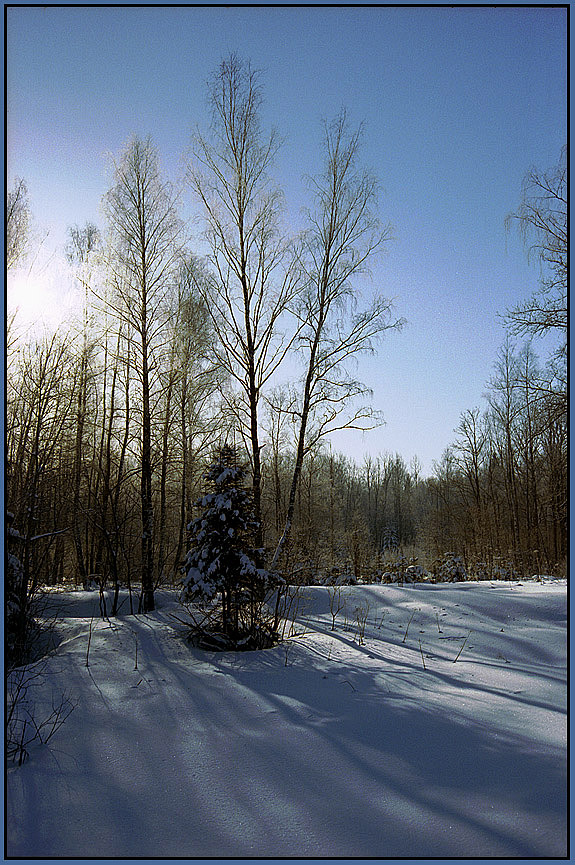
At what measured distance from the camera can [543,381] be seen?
8453mm

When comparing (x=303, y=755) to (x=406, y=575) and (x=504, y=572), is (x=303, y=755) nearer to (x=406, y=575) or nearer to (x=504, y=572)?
(x=406, y=575)

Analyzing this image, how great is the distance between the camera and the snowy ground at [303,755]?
2.29 metres

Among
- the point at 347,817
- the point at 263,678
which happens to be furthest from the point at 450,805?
the point at 263,678

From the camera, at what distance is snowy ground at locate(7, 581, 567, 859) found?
229cm

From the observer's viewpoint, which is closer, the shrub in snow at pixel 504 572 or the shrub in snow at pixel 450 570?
the shrub in snow at pixel 504 572

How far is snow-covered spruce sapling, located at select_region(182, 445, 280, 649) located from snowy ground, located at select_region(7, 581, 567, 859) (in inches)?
20.4

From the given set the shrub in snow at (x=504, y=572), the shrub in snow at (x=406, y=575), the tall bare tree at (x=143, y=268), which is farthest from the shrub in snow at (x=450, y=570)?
the tall bare tree at (x=143, y=268)

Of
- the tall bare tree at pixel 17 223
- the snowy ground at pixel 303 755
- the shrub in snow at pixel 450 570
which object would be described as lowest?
the shrub in snow at pixel 450 570

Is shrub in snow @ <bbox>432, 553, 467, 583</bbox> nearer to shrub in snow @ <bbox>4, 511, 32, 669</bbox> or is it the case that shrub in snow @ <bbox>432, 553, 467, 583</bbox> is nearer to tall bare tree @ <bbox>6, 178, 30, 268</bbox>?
shrub in snow @ <bbox>4, 511, 32, 669</bbox>

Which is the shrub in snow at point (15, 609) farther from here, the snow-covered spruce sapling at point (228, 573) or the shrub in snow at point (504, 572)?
the shrub in snow at point (504, 572)

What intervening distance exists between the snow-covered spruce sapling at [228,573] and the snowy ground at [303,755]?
517 mm

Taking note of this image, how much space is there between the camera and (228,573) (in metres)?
6.10

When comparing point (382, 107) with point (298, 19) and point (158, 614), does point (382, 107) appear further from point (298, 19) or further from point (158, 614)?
point (158, 614)

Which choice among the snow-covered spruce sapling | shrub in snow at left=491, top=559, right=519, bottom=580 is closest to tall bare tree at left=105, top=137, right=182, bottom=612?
the snow-covered spruce sapling
